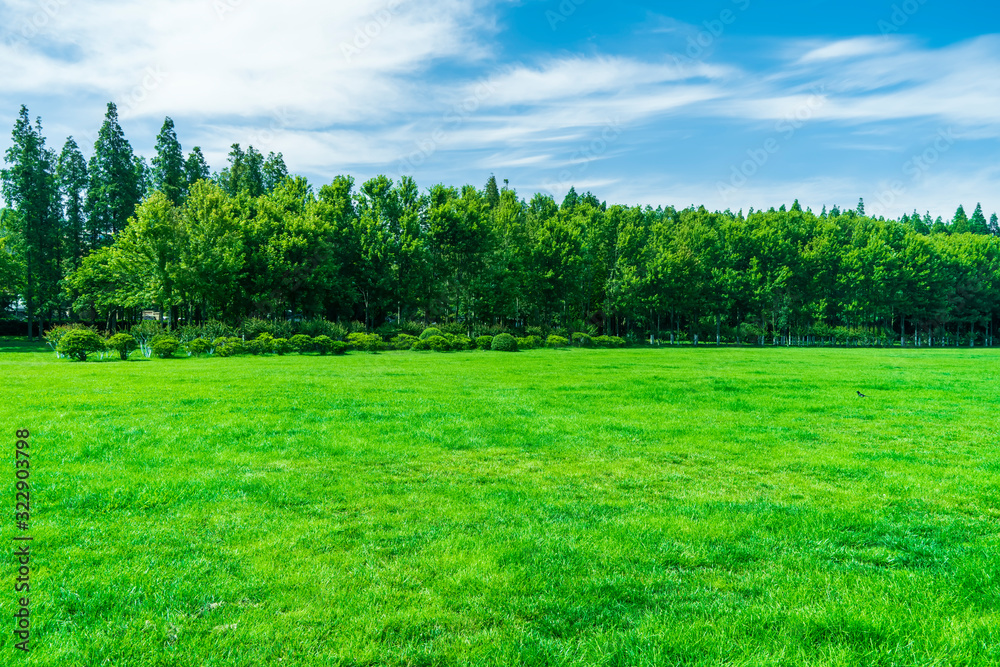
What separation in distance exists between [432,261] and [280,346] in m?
17.8

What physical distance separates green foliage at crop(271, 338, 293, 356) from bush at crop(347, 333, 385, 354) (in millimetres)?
4641

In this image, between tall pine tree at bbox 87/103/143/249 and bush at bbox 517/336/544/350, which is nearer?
bush at bbox 517/336/544/350

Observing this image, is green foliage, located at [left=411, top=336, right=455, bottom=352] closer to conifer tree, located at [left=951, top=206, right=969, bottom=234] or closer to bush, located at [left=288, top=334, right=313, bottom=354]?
bush, located at [left=288, top=334, right=313, bottom=354]

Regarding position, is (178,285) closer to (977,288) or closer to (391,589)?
(391,589)

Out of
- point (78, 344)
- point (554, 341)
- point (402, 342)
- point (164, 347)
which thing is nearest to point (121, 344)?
point (78, 344)

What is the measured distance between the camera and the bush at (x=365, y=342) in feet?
118

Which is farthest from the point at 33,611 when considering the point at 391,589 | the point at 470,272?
the point at 470,272

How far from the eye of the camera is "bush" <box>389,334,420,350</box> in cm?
3731

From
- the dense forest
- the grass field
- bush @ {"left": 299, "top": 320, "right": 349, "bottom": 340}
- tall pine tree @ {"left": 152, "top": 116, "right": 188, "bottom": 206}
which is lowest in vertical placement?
the grass field

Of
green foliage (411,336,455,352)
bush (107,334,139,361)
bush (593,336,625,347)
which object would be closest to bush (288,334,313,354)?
green foliage (411,336,455,352)

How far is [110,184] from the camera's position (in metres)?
50.6

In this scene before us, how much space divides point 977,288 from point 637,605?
8476 centimetres

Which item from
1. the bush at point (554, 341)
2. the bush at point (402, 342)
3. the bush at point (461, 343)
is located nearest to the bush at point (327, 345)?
the bush at point (402, 342)

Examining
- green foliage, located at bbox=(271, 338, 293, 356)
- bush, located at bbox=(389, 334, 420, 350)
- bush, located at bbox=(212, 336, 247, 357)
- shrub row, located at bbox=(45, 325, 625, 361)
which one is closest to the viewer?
shrub row, located at bbox=(45, 325, 625, 361)
